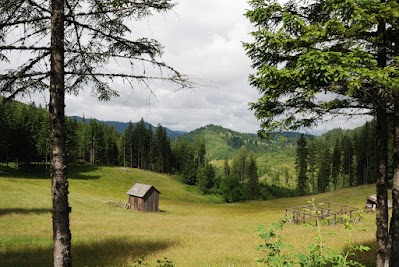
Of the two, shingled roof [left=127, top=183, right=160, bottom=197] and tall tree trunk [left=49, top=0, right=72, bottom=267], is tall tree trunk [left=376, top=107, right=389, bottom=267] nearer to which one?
tall tree trunk [left=49, top=0, right=72, bottom=267]

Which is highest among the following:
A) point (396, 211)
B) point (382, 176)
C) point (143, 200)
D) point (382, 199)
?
point (382, 176)

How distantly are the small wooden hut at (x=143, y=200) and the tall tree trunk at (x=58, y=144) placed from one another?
1600 inches

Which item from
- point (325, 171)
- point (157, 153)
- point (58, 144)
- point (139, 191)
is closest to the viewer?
point (58, 144)

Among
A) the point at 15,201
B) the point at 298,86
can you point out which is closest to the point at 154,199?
the point at 15,201

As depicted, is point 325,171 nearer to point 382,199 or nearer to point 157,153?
point 157,153

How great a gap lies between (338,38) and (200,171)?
9976 centimetres

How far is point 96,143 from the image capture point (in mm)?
104375

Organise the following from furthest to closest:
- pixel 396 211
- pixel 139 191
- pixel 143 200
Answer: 1. pixel 139 191
2. pixel 143 200
3. pixel 396 211

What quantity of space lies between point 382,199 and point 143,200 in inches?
1614

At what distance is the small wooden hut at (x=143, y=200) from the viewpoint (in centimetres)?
4684

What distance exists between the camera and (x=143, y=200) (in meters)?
46.9

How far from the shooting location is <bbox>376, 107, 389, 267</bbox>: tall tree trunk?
894 centimetres

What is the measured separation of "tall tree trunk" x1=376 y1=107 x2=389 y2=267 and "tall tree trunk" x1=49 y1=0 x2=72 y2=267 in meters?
8.57

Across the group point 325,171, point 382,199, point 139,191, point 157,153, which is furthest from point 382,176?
point 157,153
